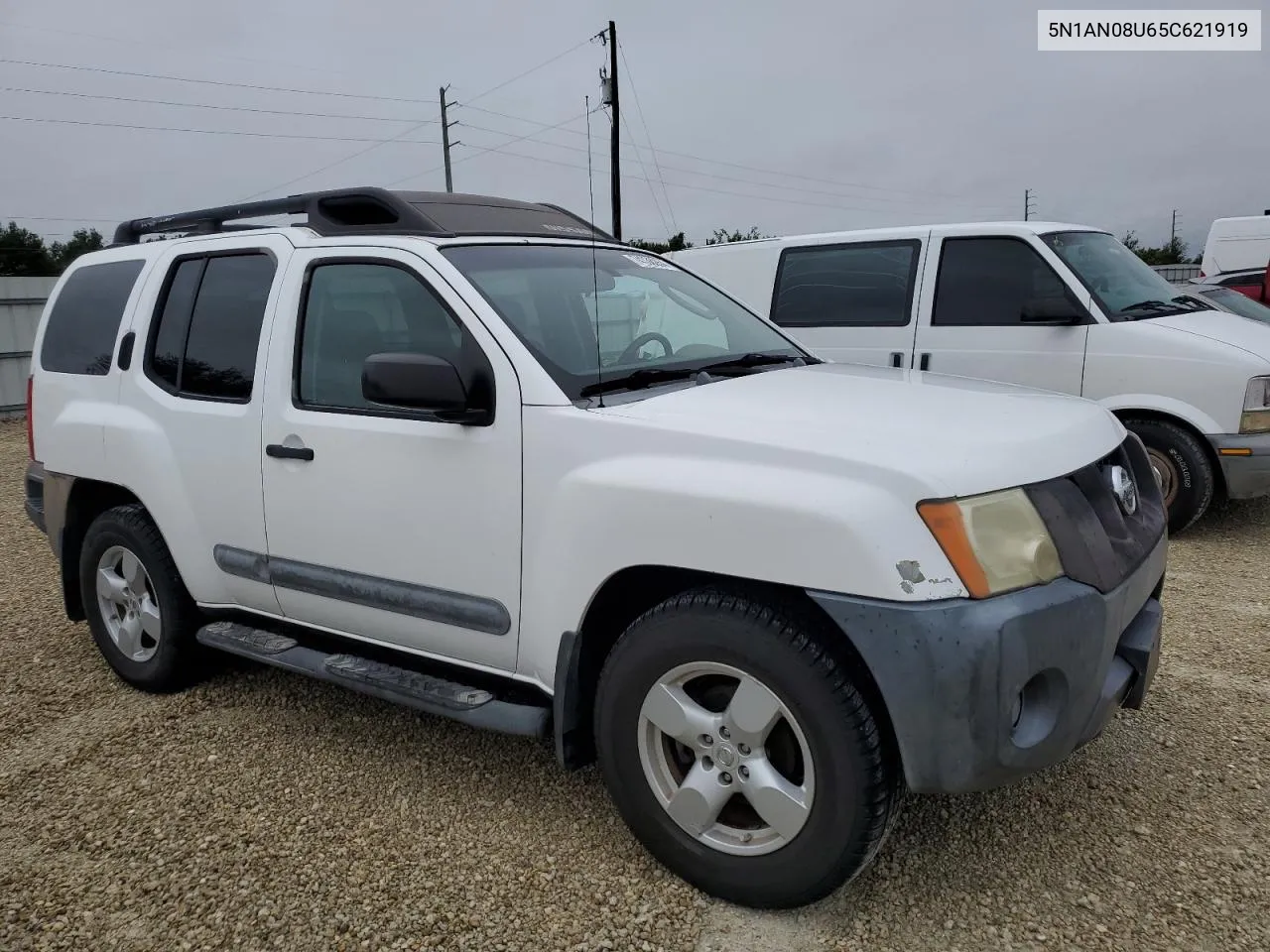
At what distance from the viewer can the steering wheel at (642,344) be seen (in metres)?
2.96

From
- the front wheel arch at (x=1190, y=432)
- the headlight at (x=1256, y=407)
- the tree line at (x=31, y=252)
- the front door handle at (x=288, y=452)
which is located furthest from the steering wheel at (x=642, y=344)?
the tree line at (x=31, y=252)

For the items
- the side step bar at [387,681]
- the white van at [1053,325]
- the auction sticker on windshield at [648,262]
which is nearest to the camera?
the side step bar at [387,681]

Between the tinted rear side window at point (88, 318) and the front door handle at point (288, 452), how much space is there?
1.20 m

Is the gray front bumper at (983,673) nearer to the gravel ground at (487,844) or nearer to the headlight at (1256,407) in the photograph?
the gravel ground at (487,844)

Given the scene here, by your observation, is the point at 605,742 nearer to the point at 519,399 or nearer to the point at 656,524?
the point at 656,524

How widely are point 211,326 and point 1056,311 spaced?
488cm

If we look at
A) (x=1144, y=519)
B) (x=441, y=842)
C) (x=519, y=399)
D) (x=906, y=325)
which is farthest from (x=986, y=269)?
(x=441, y=842)

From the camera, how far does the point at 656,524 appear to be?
236 centimetres

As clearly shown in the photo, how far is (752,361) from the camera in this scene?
3.24 metres

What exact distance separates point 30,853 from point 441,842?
122 cm

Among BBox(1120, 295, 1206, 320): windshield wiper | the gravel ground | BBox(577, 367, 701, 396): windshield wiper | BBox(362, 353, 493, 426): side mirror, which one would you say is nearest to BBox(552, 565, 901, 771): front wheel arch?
the gravel ground

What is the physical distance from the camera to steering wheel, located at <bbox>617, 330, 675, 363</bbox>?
116 inches

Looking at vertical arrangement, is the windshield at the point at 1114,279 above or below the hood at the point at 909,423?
above

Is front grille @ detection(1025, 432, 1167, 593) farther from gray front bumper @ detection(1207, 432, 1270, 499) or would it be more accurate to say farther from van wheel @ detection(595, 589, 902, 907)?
gray front bumper @ detection(1207, 432, 1270, 499)
